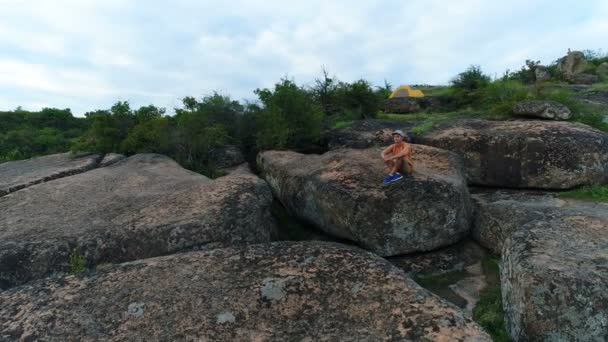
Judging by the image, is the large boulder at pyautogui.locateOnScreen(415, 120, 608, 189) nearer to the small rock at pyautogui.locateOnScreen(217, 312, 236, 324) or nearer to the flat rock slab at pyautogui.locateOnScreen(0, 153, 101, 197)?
the small rock at pyautogui.locateOnScreen(217, 312, 236, 324)

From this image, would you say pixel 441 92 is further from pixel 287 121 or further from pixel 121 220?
pixel 121 220

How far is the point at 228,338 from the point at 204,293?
0.72 m

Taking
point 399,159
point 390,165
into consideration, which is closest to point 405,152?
point 399,159

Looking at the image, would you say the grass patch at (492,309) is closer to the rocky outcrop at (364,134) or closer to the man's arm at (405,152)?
the man's arm at (405,152)

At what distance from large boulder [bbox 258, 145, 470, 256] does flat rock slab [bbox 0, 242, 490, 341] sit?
318cm

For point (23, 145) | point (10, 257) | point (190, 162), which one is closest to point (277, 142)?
point (190, 162)

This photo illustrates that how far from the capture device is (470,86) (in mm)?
22141

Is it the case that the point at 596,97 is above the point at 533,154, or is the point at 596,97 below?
above

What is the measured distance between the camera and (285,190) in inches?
428

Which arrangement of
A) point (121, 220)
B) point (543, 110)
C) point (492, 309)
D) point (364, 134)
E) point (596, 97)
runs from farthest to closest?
point (596, 97), point (364, 134), point (543, 110), point (121, 220), point (492, 309)

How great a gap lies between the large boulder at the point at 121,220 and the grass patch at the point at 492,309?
3.86m

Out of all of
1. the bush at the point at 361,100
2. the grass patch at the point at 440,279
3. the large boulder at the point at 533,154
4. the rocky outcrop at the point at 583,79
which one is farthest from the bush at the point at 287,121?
the rocky outcrop at the point at 583,79

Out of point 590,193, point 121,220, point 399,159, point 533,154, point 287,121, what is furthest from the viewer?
point 287,121

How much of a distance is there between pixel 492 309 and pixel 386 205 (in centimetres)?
273
